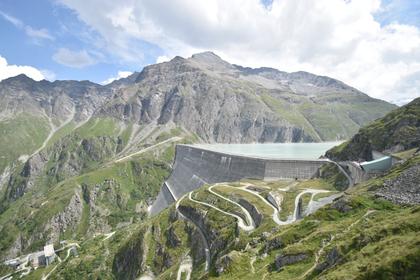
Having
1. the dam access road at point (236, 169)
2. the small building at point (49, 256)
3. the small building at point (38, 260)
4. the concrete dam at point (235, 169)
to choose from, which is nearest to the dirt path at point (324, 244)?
the dam access road at point (236, 169)

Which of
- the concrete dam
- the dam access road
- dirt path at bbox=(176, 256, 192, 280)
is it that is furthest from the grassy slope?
dirt path at bbox=(176, 256, 192, 280)

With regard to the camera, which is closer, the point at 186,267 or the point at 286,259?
the point at 286,259

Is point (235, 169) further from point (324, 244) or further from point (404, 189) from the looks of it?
point (324, 244)

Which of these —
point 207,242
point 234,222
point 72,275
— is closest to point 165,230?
point 207,242

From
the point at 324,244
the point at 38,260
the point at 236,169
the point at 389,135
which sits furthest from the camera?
the point at 38,260

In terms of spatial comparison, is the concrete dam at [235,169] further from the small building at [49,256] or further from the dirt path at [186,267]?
the small building at [49,256]

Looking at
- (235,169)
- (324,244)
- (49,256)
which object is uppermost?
(235,169)

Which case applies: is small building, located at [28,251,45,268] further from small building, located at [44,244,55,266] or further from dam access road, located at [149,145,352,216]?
dam access road, located at [149,145,352,216]

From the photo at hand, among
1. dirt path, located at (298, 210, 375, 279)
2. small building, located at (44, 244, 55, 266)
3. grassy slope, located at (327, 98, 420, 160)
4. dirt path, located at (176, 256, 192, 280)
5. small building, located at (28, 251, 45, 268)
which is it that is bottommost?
small building, located at (28, 251, 45, 268)

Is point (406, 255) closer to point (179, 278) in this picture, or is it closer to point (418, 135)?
point (179, 278)

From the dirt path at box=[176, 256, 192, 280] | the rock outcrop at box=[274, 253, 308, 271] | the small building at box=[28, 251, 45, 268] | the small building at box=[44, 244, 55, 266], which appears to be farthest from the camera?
the small building at box=[28, 251, 45, 268]

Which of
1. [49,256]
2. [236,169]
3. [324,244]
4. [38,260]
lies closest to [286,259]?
[324,244]
